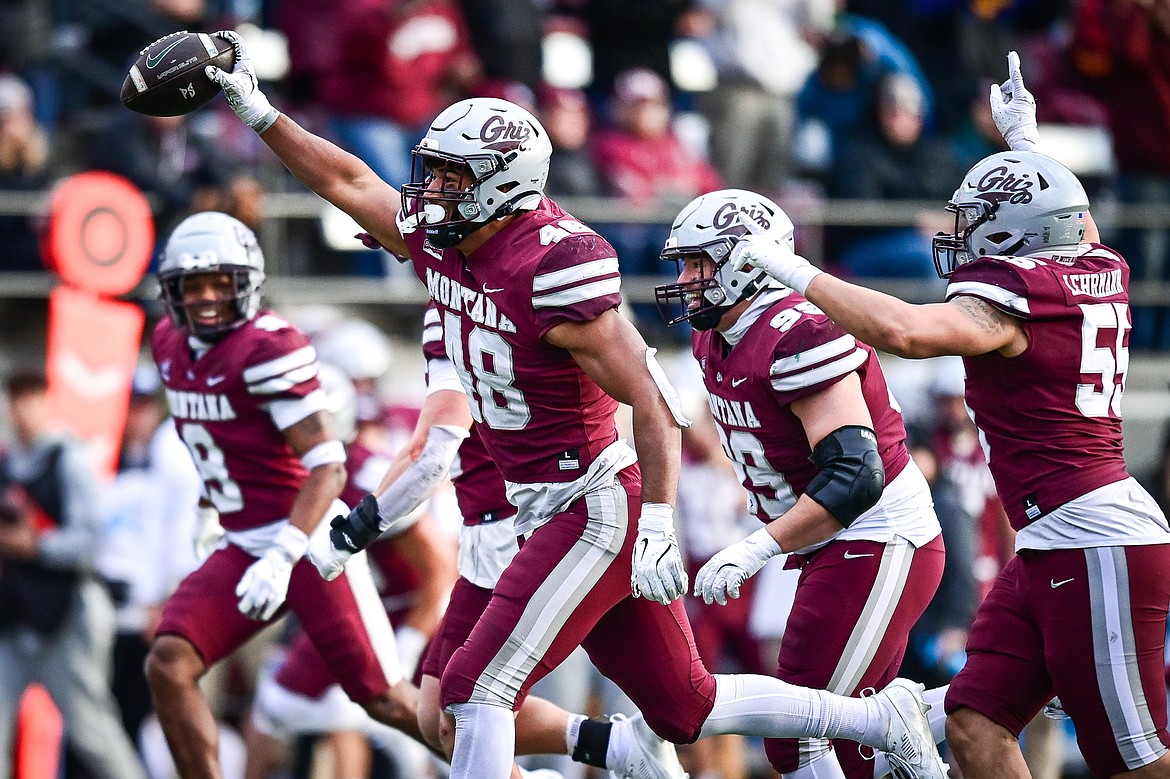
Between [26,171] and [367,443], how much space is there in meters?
2.98

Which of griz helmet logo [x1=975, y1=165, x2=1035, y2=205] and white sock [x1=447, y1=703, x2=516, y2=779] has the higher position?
griz helmet logo [x1=975, y1=165, x2=1035, y2=205]

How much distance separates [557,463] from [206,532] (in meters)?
2.20

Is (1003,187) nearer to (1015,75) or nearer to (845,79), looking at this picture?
(1015,75)

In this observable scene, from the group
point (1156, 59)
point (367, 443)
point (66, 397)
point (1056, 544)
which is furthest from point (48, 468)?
point (1156, 59)

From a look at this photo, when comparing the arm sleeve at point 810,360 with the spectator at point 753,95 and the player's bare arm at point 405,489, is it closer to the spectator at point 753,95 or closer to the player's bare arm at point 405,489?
the player's bare arm at point 405,489

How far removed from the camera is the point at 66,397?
8781mm

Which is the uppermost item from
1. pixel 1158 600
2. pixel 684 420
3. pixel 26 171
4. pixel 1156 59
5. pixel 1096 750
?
pixel 1156 59

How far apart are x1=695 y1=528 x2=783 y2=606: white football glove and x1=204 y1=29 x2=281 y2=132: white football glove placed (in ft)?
6.13

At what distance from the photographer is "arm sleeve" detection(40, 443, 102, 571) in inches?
320

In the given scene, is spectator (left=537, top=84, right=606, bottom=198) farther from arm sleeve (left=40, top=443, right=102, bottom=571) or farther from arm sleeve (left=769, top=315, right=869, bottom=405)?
arm sleeve (left=769, top=315, right=869, bottom=405)

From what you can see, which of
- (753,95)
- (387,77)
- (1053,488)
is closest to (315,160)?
(1053,488)

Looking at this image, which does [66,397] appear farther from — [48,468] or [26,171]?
[26,171]

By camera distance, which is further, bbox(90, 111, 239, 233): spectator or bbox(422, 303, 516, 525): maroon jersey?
bbox(90, 111, 239, 233): spectator

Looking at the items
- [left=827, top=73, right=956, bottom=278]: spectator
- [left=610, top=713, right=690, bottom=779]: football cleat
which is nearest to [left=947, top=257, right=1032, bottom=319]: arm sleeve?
[left=610, top=713, right=690, bottom=779]: football cleat
